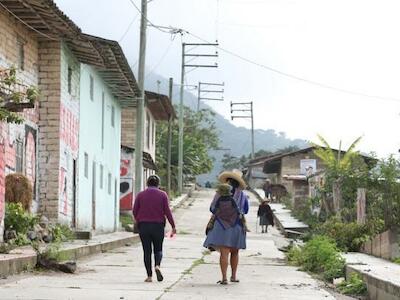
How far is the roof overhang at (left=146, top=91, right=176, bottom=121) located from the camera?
133 ft

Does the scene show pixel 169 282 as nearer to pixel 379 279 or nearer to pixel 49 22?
pixel 379 279

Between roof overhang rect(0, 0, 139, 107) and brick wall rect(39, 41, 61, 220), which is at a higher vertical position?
roof overhang rect(0, 0, 139, 107)

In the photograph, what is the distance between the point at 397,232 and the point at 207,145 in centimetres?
6293

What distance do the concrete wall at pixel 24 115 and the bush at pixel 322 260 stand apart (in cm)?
606

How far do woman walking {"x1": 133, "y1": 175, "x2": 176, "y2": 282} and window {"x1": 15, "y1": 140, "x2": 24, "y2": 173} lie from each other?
6267 mm

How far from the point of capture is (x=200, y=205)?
49562 millimetres

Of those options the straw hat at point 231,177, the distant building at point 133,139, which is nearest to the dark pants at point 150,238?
the straw hat at point 231,177

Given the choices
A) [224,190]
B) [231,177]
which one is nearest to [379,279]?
[224,190]

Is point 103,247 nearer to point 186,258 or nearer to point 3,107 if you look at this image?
point 186,258

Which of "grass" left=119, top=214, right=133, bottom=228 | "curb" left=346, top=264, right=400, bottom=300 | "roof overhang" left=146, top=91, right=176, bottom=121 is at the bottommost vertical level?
"grass" left=119, top=214, right=133, bottom=228

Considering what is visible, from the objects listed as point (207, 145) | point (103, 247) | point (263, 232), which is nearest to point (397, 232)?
point (103, 247)

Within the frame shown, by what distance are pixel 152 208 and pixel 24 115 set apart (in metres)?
6.92

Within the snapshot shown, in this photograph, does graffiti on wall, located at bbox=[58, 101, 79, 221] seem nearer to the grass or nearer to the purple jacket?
the purple jacket

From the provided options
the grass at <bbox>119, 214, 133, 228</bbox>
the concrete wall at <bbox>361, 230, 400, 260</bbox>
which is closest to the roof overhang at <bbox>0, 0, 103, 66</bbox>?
the concrete wall at <bbox>361, 230, 400, 260</bbox>
